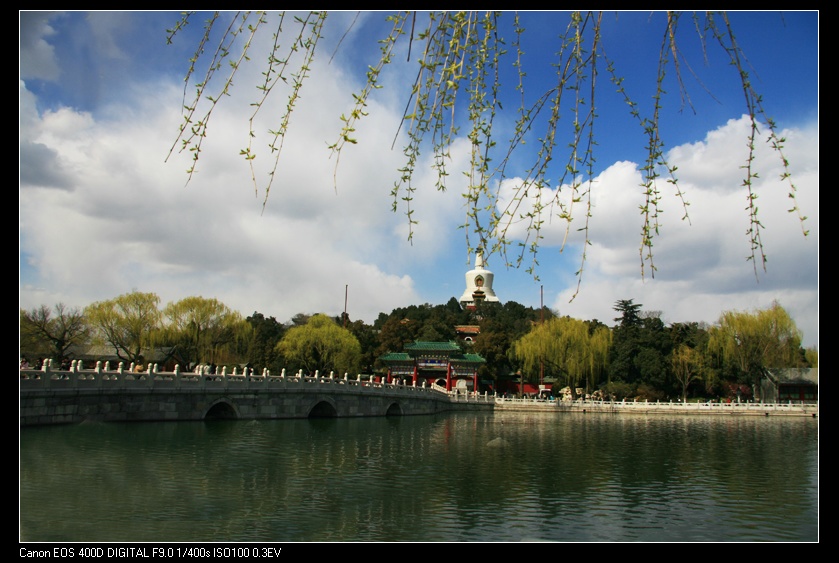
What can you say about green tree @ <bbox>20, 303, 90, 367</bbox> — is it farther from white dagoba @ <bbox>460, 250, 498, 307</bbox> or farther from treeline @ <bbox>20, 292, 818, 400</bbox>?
white dagoba @ <bbox>460, 250, 498, 307</bbox>

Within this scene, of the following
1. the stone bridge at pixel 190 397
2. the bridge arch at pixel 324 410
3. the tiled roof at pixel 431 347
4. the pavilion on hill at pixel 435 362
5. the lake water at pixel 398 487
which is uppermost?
the tiled roof at pixel 431 347

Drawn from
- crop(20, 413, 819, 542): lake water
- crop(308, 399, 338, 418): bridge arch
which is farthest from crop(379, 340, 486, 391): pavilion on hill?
crop(20, 413, 819, 542): lake water

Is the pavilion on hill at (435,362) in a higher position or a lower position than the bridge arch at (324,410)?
higher

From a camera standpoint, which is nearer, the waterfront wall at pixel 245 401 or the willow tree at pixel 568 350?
the waterfront wall at pixel 245 401

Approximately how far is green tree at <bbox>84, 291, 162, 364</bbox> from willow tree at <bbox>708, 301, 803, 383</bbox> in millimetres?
34442

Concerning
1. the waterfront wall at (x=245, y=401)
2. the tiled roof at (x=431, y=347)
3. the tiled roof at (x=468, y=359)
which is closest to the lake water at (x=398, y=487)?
the waterfront wall at (x=245, y=401)

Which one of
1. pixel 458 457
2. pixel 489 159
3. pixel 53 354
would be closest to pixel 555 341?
pixel 458 457

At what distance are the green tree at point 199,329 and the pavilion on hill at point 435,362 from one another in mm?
11598

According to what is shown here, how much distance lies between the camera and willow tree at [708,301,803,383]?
1575 inches

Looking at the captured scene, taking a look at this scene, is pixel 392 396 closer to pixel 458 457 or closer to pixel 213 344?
pixel 213 344

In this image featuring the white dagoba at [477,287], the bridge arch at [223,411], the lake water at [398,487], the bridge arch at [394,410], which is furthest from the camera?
the white dagoba at [477,287]

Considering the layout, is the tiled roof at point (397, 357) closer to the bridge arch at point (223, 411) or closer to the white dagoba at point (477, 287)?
the bridge arch at point (223, 411)

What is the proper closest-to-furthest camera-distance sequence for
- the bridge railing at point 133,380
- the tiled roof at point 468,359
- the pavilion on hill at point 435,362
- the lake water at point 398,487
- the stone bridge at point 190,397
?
the lake water at point 398,487 < the bridge railing at point 133,380 < the stone bridge at point 190,397 < the pavilion on hill at point 435,362 < the tiled roof at point 468,359

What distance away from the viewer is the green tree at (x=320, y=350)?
41.0m
